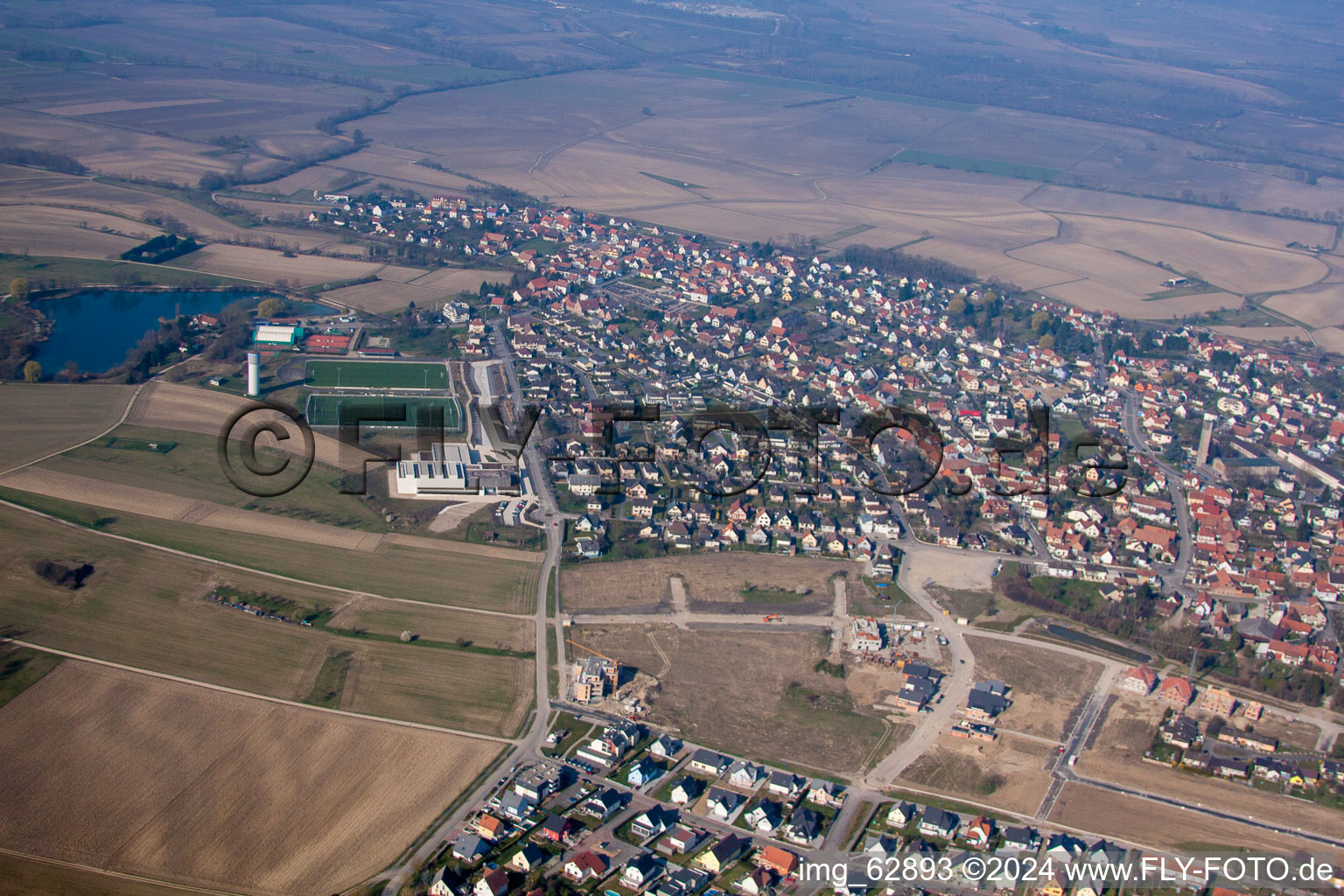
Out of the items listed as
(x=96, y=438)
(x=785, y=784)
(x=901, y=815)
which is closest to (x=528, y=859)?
(x=785, y=784)

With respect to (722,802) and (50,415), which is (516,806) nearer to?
(722,802)

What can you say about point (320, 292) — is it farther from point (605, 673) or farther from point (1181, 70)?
point (1181, 70)

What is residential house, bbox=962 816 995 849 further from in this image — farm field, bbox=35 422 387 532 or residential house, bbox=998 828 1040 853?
farm field, bbox=35 422 387 532

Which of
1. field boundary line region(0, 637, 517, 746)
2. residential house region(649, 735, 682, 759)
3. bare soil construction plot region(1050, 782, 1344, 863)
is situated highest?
bare soil construction plot region(1050, 782, 1344, 863)

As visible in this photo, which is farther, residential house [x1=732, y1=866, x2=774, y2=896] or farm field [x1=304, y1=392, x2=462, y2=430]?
farm field [x1=304, y1=392, x2=462, y2=430]

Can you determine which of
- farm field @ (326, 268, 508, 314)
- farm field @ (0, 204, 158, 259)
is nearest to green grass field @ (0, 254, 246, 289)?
farm field @ (0, 204, 158, 259)

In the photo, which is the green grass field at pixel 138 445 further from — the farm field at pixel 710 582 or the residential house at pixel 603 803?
the residential house at pixel 603 803
